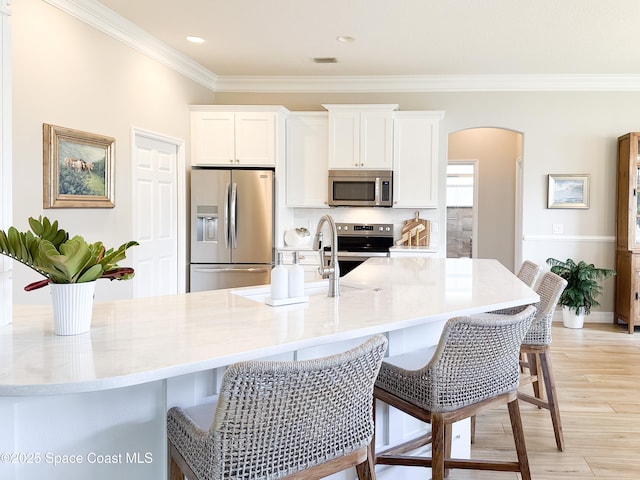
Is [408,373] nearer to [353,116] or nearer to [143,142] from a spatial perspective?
[143,142]

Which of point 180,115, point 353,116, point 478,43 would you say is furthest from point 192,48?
point 478,43

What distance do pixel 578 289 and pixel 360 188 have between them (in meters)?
2.51

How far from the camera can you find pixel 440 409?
160 centimetres

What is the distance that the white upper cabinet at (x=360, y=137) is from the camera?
509cm

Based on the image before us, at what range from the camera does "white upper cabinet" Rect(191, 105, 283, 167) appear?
16.4ft

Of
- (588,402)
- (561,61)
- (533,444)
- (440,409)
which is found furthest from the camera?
(561,61)

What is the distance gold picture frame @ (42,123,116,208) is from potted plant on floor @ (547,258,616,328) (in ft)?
14.2

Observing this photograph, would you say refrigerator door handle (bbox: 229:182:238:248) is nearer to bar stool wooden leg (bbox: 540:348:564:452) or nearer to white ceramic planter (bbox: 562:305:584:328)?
bar stool wooden leg (bbox: 540:348:564:452)

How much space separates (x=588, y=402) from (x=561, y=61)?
3.26 m

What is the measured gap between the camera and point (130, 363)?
1.19 metres

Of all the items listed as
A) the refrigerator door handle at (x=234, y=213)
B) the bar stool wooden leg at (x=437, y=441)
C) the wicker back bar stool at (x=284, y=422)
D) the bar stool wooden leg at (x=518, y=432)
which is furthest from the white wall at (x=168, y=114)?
the bar stool wooden leg at (x=518, y=432)

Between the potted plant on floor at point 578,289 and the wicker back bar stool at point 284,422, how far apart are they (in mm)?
4384

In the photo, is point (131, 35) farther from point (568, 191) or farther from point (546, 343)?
point (568, 191)

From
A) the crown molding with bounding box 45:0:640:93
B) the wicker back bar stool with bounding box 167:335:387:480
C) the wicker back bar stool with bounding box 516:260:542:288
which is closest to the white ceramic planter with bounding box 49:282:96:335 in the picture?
the wicker back bar stool with bounding box 167:335:387:480
